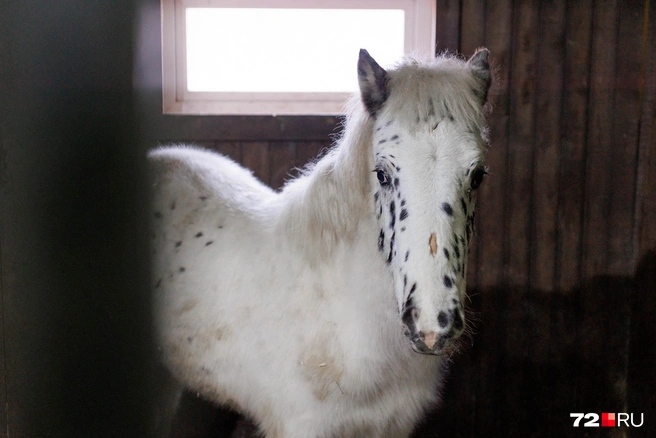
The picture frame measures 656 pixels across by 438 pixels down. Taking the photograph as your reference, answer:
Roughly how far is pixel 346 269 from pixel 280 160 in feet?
3.28

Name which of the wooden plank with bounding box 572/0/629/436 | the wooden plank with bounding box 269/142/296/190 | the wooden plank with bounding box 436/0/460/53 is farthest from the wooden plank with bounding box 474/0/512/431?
the wooden plank with bounding box 269/142/296/190

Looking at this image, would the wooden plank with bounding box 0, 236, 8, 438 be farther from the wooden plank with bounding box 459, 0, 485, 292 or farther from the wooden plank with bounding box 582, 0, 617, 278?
the wooden plank with bounding box 582, 0, 617, 278

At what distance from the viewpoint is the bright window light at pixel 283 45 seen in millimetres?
2287

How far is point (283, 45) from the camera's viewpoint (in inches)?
90.5

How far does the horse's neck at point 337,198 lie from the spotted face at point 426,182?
4cm

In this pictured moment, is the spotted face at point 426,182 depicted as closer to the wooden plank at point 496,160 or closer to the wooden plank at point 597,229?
the wooden plank at point 496,160

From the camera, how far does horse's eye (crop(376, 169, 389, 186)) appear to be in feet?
3.88

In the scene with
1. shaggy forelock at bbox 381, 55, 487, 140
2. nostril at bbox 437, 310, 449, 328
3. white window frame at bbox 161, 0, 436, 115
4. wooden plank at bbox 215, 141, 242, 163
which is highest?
white window frame at bbox 161, 0, 436, 115

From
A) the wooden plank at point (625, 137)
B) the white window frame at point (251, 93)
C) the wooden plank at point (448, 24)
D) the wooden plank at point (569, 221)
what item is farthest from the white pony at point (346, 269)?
the wooden plank at point (625, 137)

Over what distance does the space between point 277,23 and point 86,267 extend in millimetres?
1532

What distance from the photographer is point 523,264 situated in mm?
2318

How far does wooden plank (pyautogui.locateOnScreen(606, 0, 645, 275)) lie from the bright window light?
94 cm

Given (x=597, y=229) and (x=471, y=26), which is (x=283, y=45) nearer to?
(x=471, y=26)

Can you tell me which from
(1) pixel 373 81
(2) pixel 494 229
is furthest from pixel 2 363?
(2) pixel 494 229
